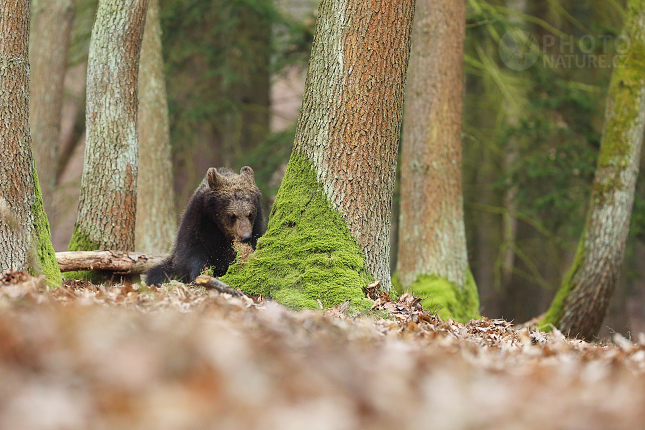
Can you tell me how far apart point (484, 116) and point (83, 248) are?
472 inches

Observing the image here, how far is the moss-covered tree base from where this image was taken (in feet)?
28.3

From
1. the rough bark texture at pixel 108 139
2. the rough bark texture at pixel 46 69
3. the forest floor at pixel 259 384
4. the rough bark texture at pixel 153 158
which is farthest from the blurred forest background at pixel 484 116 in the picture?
the forest floor at pixel 259 384

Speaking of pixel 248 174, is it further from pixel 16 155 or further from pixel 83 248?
pixel 16 155

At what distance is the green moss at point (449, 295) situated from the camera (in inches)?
340

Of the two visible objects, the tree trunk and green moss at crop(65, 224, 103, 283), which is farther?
green moss at crop(65, 224, 103, 283)

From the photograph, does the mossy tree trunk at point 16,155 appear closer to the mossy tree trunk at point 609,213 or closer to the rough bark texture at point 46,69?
the rough bark texture at point 46,69

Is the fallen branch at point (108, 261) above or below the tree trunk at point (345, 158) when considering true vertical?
below

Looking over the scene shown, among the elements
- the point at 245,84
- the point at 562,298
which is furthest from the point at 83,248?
the point at 245,84

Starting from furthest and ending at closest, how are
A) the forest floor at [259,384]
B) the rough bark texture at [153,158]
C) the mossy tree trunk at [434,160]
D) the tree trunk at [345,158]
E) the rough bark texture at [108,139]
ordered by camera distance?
the rough bark texture at [153,158] < the mossy tree trunk at [434,160] < the rough bark texture at [108,139] < the tree trunk at [345,158] < the forest floor at [259,384]

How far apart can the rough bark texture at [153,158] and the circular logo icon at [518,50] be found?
7651 mm

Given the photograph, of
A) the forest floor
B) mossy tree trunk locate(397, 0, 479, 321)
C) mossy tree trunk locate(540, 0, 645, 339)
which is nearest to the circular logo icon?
mossy tree trunk locate(540, 0, 645, 339)

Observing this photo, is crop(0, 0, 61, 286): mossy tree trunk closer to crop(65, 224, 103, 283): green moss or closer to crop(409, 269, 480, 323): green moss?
crop(65, 224, 103, 283): green moss

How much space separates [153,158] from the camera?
1075 cm

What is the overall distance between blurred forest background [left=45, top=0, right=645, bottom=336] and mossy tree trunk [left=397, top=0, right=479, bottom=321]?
3230 mm
